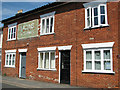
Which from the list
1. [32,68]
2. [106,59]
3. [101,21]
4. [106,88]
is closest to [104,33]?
[101,21]

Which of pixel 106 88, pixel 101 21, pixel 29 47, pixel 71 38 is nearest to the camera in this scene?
pixel 106 88

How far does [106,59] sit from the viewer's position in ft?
30.7

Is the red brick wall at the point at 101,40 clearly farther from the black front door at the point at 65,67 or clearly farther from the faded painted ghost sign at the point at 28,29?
the faded painted ghost sign at the point at 28,29

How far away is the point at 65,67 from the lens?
11.4 m

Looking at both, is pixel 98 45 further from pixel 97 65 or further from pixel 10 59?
pixel 10 59

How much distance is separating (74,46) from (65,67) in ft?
5.83

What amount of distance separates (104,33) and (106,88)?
10.9ft

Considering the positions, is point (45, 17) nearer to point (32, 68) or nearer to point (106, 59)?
point (32, 68)

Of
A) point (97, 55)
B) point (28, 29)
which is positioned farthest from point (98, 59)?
point (28, 29)

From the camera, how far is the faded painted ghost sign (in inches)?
552

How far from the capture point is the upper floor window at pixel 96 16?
386 inches

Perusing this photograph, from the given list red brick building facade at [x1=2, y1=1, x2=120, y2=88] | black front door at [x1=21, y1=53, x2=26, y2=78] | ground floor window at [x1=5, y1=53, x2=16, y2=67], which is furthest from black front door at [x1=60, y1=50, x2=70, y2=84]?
ground floor window at [x1=5, y1=53, x2=16, y2=67]

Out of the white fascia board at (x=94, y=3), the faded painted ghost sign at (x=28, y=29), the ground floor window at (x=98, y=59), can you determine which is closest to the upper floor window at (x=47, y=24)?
the faded painted ghost sign at (x=28, y=29)

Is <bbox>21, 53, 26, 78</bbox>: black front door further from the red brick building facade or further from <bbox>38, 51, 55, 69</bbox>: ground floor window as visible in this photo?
<bbox>38, 51, 55, 69</bbox>: ground floor window
